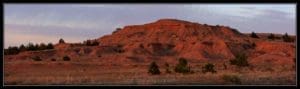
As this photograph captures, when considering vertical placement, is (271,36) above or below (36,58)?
above

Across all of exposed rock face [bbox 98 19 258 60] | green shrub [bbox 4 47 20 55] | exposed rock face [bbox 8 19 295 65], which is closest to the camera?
green shrub [bbox 4 47 20 55]

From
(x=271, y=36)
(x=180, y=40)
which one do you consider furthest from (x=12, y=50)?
(x=271, y=36)

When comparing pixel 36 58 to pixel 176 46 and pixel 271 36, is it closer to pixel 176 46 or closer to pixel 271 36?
pixel 176 46

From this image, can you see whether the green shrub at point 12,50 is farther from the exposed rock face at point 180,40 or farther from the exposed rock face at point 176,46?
the exposed rock face at point 180,40

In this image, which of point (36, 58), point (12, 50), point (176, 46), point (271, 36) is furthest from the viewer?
point (271, 36)

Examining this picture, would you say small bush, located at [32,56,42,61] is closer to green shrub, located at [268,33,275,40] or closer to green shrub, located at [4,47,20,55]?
green shrub, located at [4,47,20,55]

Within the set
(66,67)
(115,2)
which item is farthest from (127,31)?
(115,2)

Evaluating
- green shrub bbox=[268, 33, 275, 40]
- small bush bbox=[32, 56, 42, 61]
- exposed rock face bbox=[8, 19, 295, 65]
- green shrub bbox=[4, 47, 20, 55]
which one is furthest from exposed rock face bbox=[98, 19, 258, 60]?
green shrub bbox=[4, 47, 20, 55]

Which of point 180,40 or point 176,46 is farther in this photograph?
point 180,40

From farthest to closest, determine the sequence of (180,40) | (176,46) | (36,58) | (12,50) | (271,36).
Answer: (271,36) → (180,40) → (176,46) → (12,50) → (36,58)

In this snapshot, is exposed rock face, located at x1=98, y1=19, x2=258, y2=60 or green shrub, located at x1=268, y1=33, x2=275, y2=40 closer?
exposed rock face, located at x1=98, y1=19, x2=258, y2=60

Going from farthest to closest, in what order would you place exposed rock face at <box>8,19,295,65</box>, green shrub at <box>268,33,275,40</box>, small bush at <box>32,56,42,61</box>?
1. green shrub at <box>268,33,275,40</box>
2. exposed rock face at <box>8,19,295,65</box>
3. small bush at <box>32,56,42,61</box>

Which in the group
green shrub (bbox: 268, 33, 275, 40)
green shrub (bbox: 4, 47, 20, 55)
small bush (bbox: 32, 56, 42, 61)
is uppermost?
green shrub (bbox: 268, 33, 275, 40)

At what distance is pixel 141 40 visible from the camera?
44.0 m
